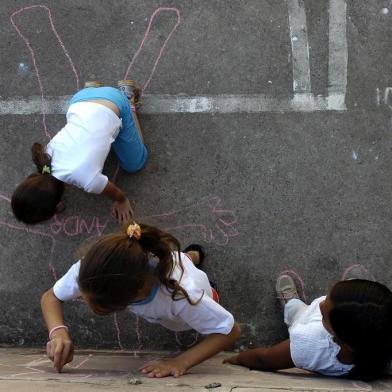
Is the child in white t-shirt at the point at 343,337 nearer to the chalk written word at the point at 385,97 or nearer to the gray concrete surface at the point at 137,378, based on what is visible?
the gray concrete surface at the point at 137,378

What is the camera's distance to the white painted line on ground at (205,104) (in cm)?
327

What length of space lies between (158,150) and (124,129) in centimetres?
32

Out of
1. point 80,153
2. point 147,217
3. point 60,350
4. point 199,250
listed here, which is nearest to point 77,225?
point 147,217

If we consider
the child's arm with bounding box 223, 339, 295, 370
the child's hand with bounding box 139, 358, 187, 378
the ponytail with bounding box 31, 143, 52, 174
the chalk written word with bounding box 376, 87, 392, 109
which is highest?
the chalk written word with bounding box 376, 87, 392, 109

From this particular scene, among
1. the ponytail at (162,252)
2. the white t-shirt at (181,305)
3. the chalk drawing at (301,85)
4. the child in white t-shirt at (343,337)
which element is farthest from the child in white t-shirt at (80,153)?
the child in white t-shirt at (343,337)

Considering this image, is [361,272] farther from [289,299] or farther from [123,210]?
[123,210]

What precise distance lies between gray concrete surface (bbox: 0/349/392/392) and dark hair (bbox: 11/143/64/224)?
0.81 metres

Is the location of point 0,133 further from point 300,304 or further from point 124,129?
point 300,304

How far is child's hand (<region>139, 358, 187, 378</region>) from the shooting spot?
234 cm

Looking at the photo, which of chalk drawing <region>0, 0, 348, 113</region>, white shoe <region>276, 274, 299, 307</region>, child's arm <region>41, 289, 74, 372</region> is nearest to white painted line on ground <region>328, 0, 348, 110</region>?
chalk drawing <region>0, 0, 348, 113</region>

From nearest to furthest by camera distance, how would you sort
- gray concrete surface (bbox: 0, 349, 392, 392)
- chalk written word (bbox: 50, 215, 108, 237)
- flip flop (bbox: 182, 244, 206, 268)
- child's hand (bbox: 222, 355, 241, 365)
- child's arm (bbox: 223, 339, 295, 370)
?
gray concrete surface (bbox: 0, 349, 392, 392) < child's arm (bbox: 223, 339, 295, 370) < child's hand (bbox: 222, 355, 241, 365) < flip flop (bbox: 182, 244, 206, 268) < chalk written word (bbox: 50, 215, 108, 237)

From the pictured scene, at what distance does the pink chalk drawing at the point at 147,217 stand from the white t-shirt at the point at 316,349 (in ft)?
2.69

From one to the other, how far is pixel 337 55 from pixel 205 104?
0.86 metres

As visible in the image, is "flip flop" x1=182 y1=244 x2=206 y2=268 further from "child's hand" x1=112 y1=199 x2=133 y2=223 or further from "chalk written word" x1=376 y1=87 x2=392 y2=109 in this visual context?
"chalk written word" x1=376 y1=87 x2=392 y2=109
